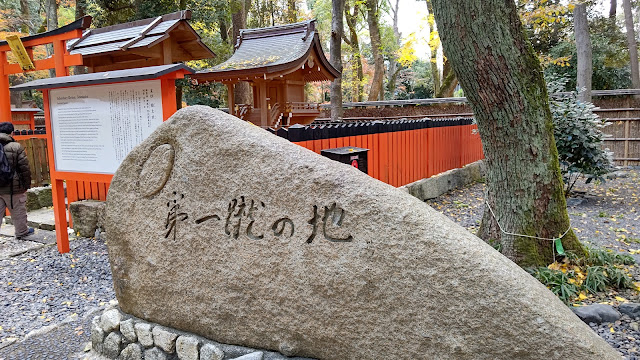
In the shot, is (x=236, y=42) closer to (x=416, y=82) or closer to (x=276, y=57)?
(x=276, y=57)

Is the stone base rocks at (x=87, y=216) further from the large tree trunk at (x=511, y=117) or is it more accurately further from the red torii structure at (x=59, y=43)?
the large tree trunk at (x=511, y=117)

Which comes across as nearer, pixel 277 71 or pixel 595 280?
pixel 595 280

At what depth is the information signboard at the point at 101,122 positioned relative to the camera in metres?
4.82

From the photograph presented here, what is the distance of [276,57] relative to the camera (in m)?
11.3

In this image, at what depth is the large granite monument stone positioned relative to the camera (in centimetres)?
202

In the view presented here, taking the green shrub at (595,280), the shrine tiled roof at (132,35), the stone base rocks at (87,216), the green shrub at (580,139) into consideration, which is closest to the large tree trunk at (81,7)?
the shrine tiled roof at (132,35)

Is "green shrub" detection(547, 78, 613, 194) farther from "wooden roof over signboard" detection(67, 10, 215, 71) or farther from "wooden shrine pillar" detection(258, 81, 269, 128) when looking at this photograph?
"wooden shrine pillar" detection(258, 81, 269, 128)

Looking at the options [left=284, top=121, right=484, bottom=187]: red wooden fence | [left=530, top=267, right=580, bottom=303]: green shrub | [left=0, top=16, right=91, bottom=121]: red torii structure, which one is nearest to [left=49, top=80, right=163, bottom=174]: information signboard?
[left=0, top=16, right=91, bottom=121]: red torii structure

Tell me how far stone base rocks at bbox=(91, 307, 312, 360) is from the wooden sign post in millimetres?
2233

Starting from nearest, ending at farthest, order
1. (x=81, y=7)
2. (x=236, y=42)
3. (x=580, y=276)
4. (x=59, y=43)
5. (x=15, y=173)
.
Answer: (x=580, y=276)
(x=59, y=43)
(x=15, y=173)
(x=81, y=7)
(x=236, y=42)

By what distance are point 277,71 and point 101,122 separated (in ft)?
20.4

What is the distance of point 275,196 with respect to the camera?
254 cm

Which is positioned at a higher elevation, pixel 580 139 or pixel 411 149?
pixel 580 139

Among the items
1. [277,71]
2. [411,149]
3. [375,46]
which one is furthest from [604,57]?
[277,71]
